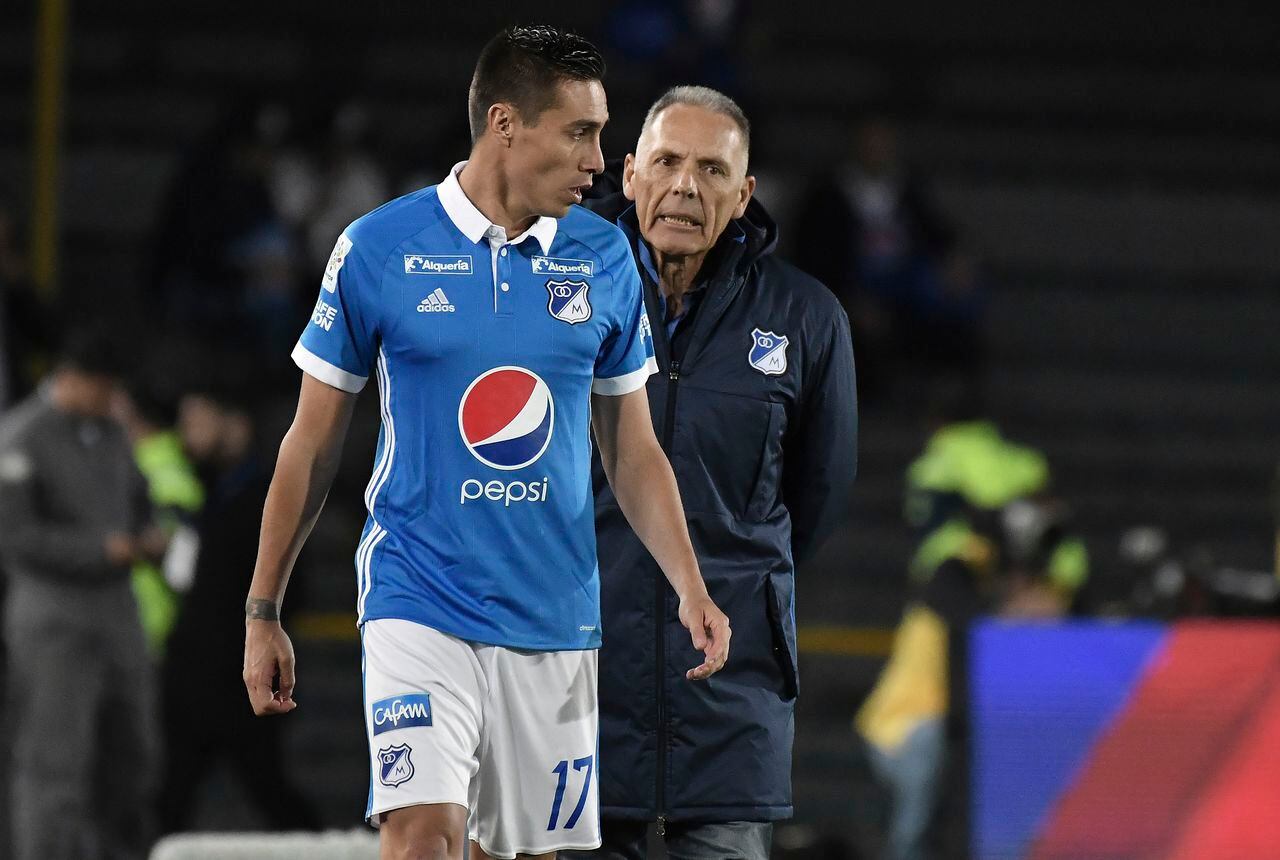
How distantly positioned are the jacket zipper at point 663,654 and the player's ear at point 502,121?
0.81m

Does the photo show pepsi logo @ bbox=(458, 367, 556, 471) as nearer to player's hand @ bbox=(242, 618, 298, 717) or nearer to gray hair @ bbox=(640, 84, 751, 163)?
player's hand @ bbox=(242, 618, 298, 717)

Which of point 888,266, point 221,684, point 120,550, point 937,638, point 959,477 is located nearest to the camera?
point 120,550

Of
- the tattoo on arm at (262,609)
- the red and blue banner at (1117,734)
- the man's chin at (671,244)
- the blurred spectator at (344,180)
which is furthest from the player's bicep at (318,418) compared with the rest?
the blurred spectator at (344,180)

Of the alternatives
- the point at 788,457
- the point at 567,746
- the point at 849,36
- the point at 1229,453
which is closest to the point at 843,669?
the point at 1229,453

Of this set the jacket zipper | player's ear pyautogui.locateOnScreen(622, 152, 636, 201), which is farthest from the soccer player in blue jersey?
player's ear pyautogui.locateOnScreen(622, 152, 636, 201)

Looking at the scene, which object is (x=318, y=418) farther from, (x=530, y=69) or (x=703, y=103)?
(x=703, y=103)

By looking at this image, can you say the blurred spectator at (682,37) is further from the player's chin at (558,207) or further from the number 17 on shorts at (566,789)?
the number 17 on shorts at (566,789)

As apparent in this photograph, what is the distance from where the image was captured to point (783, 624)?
457 centimetres

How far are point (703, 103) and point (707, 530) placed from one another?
0.91m

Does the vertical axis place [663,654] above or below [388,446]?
below

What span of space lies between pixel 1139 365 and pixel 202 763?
7.16m

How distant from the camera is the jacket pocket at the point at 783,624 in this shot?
455cm

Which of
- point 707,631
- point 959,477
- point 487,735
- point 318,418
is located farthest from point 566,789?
point 959,477

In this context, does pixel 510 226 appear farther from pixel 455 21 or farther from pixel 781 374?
pixel 455 21
